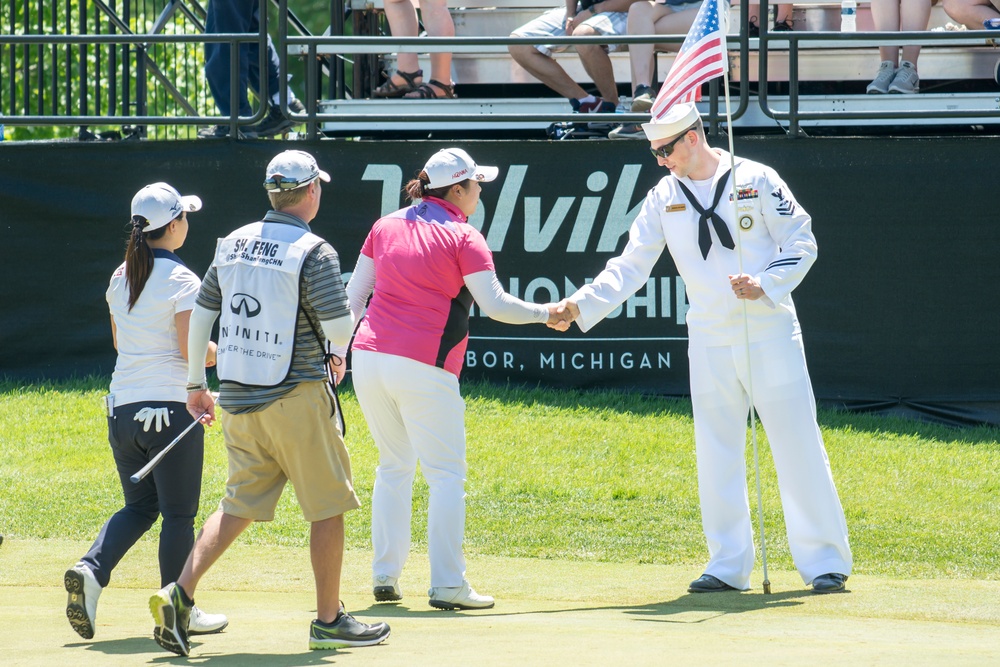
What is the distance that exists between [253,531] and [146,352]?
249 centimetres

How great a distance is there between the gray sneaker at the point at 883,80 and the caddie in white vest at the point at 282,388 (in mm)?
5824

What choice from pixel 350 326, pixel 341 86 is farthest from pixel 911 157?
pixel 350 326

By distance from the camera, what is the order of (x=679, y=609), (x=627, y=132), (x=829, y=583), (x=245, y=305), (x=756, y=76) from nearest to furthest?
(x=245, y=305) → (x=679, y=609) → (x=829, y=583) → (x=627, y=132) → (x=756, y=76)

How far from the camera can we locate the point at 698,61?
577 centimetres

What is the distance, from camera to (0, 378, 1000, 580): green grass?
22.9 feet

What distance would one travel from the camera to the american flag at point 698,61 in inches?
224

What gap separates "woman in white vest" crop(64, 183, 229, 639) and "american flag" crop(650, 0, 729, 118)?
83.1 inches

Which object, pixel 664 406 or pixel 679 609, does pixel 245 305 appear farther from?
pixel 664 406

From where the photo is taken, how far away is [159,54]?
1691 centimetres

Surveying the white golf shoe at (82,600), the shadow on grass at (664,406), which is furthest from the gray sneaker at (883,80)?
the white golf shoe at (82,600)

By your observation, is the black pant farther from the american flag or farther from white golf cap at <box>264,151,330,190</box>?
the american flag

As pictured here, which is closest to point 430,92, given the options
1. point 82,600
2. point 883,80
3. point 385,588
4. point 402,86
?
point 402,86

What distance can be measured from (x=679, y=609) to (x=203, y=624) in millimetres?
1832

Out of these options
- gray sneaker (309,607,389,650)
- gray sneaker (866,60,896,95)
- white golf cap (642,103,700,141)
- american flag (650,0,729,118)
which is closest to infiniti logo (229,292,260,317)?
gray sneaker (309,607,389,650)
